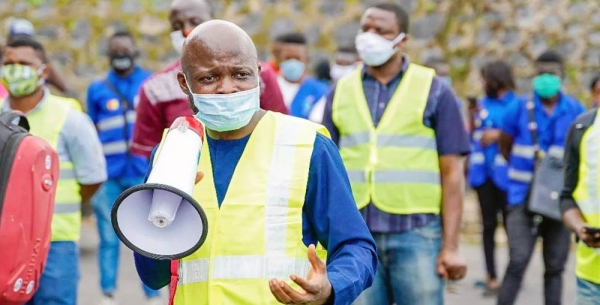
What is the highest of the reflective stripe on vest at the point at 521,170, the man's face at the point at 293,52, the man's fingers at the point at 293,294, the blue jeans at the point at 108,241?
the man's face at the point at 293,52

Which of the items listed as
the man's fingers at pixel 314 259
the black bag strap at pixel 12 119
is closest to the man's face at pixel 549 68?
the black bag strap at pixel 12 119

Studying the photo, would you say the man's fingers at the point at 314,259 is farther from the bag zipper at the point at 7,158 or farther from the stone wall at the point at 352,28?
the stone wall at the point at 352,28

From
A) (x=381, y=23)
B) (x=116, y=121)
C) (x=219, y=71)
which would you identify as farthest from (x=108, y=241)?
(x=219, y=71)

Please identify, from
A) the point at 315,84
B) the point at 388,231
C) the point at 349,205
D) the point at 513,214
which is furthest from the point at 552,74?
the point at 349,205

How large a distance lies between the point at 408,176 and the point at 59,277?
1.81 meters

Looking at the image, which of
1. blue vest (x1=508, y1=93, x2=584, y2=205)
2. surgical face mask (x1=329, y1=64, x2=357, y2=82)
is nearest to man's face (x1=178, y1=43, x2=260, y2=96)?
blue vest (x1=508, y1=93, x2=584, y2=205)

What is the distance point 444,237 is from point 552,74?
3.20 metres

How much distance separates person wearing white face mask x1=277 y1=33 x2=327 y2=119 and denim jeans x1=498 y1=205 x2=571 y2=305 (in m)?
2.66

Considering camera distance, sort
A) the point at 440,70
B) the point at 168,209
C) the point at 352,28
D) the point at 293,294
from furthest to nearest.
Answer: the point at 352,28 < the point at 440,70 < the point at 168,209 < the point at 293,294

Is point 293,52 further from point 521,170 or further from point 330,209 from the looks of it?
point 330,209

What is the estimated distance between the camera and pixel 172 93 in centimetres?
601

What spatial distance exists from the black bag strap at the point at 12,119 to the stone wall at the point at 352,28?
945cm

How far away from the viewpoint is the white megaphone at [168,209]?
296 centimetres

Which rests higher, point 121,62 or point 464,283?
point 121,62
